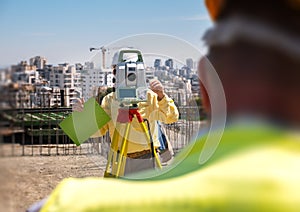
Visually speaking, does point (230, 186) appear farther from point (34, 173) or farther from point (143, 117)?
point (34, 173)

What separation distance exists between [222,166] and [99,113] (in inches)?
75.3

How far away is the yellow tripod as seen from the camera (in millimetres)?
2580

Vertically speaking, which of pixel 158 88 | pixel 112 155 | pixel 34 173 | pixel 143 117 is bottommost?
pixel 34 173

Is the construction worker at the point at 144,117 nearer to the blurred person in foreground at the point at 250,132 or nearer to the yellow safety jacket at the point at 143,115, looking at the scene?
the yellow safety jacket at the point at 143,115

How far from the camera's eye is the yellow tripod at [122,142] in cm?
258

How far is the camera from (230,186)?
1.35ft

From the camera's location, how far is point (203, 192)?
0.42m

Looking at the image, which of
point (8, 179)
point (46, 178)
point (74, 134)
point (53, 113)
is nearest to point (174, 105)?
point (74, 134)

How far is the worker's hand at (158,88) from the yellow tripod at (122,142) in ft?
0.52

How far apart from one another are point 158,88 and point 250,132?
98.3 inches

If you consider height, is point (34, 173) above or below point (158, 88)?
below

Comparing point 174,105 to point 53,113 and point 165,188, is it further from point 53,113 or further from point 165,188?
point 53,113

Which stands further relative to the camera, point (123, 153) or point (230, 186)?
point (123, 153)

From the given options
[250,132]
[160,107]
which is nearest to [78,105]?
[160,107]
